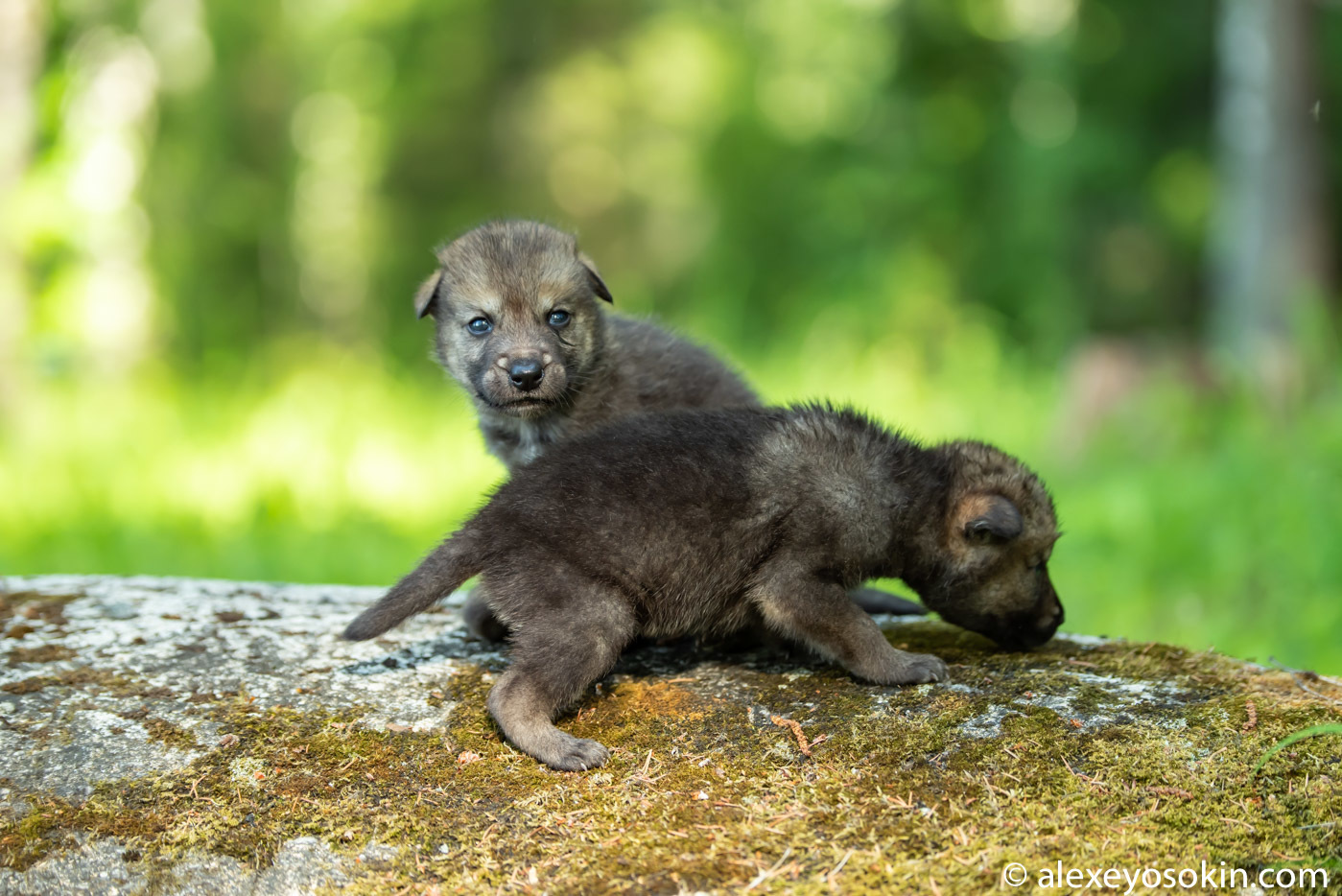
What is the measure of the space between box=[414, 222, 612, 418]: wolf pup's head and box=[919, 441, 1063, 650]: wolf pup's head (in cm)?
143

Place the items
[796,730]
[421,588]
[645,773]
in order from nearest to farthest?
[645,773], [796,730], [421,588]

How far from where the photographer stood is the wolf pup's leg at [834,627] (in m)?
3.30

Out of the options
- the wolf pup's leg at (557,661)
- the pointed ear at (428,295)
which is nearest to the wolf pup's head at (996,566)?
the wolf pup's leg at (557,661)

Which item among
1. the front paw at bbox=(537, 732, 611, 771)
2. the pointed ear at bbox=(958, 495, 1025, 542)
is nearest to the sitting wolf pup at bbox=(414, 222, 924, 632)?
the pointed ear at bbox=(958, 495, 1025, 542)

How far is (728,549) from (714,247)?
11298mm

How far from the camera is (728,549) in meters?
3.43

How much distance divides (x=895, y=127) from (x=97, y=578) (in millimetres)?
11032

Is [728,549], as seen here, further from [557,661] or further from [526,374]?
[526,374]

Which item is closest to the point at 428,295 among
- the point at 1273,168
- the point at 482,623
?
the point at 482,623

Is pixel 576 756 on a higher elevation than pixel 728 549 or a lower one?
lower

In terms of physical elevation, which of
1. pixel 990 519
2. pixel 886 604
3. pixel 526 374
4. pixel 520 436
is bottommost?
pixel 886 604

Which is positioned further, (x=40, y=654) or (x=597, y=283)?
(x=597, y=283)

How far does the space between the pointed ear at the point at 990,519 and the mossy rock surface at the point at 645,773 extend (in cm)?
39

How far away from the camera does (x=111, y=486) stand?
7.70 meters
